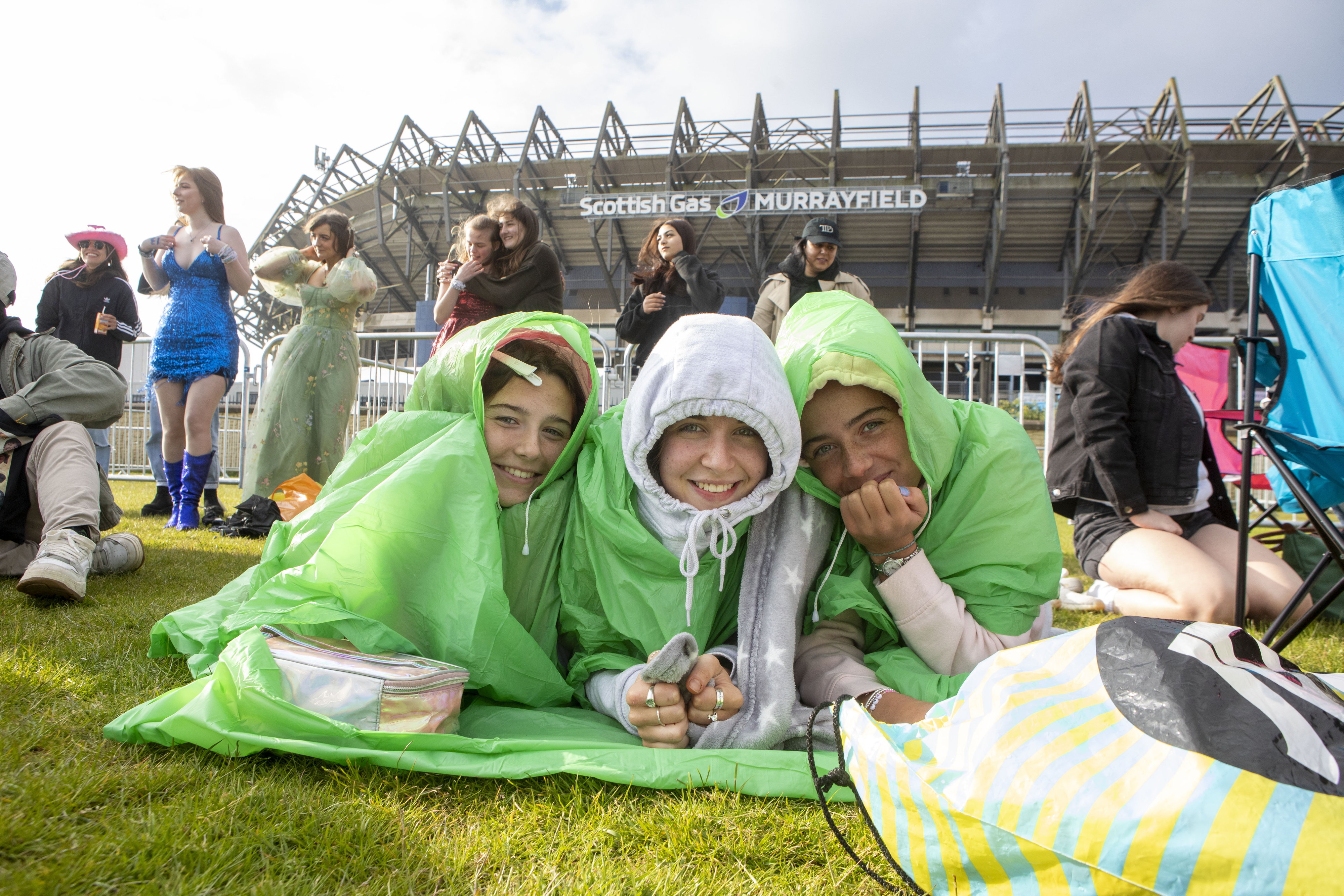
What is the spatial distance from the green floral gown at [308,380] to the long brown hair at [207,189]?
0.36 m

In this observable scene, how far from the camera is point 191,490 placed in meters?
4.40

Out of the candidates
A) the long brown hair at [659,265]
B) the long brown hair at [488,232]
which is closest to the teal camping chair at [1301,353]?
the long brown hair at [659,265]

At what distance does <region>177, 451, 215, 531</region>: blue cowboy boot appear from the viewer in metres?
4.39

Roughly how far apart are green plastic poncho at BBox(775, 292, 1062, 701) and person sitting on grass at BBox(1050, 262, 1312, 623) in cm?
104

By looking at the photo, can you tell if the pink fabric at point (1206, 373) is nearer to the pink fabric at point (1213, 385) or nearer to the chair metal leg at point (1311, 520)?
the pink fabric at point (1213, 385)

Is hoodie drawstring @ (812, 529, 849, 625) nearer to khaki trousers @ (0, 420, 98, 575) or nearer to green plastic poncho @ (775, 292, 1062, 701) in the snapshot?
green plastic poncho @ (775, 292, 1062, 701)

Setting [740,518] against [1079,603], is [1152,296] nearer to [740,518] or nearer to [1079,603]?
[1079,603]

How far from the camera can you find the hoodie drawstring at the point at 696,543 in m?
1.66

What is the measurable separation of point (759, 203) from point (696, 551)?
17.5 m

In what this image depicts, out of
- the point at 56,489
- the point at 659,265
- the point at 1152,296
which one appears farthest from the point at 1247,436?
the point at 56,489

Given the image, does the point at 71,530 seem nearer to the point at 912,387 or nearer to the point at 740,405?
the point at 740,405

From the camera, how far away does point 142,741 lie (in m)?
1.43

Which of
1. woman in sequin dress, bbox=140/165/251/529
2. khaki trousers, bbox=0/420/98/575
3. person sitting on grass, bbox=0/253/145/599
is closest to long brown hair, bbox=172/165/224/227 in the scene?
woman in sequin dress, bbox=140/165/251/529

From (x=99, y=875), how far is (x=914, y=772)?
→ 3.73ft
